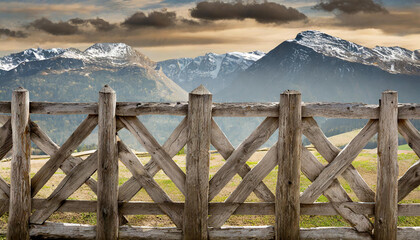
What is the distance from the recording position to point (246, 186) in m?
7.54

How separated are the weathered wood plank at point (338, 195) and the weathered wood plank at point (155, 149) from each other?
2374 millimetres

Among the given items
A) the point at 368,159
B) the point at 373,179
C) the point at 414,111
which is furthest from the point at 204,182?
the point at 368,159

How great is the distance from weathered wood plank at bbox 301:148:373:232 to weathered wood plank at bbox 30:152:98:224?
4.07 metres

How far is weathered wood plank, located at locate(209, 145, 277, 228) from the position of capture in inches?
295

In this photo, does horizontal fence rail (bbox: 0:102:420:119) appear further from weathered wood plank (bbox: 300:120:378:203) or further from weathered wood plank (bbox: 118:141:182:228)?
weathered wood plank (bbox: 118:141:182:228)

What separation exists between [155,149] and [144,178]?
2.08ft

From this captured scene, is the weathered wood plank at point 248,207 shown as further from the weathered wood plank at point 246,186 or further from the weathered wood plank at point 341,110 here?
the weathered wood plank at point 341,110

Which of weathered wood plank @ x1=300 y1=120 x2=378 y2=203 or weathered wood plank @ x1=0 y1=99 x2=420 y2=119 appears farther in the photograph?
weathered wood plank @ x1=300 y1=120 x2=378 y2=203

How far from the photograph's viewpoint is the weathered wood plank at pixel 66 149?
24.9ft

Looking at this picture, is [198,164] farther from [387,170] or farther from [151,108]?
[387,170]

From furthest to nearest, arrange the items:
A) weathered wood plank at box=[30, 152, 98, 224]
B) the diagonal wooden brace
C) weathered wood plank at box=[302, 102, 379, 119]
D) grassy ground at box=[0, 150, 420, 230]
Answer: grassy ground at box=[0, 150, 420, 230]
weathered wood plank at box=[30, 152, 98, 224]
the diagonal wooden brace
weathered wood plank at box=[302, 102, 379, 119]

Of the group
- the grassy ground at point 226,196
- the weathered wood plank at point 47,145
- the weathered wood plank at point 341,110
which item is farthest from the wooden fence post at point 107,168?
the weathered wood plank at point 341,110

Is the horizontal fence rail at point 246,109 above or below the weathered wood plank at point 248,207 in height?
above

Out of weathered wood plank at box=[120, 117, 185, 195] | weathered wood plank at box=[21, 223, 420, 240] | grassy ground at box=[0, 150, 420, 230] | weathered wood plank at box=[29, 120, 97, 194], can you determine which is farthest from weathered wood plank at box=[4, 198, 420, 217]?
grassy ground at box=[0, 150, 420, 230]
